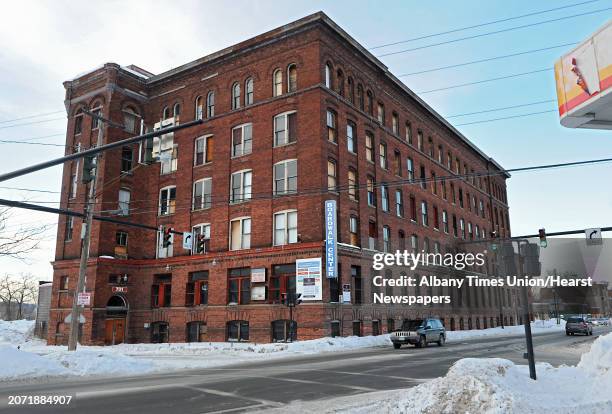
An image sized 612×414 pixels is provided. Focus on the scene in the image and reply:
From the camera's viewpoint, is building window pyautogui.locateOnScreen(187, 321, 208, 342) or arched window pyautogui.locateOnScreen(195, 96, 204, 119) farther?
arched window pyautogui.locateOnScreen(195, 96, 204, 119)

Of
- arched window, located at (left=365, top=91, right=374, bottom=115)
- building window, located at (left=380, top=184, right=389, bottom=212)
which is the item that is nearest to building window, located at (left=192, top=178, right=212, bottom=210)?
building window, located at (left=380, top=184, right=389, bottom=212)

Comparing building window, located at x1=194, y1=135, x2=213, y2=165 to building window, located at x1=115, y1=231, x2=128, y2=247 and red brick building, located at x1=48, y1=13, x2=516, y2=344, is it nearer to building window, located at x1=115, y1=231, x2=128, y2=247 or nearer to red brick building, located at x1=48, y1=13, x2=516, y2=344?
red brick building, located at x1=48, y1=13, x2=516, y2=344

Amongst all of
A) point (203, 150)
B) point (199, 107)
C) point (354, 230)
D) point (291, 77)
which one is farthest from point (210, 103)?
point (354, 230)

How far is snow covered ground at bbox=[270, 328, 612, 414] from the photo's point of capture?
723 centimetres

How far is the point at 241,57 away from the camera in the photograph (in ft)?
121

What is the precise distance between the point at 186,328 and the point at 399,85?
26578 millimetres

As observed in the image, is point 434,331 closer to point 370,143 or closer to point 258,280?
point 258,280

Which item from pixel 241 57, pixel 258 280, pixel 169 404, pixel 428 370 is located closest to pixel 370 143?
pixel 241 57

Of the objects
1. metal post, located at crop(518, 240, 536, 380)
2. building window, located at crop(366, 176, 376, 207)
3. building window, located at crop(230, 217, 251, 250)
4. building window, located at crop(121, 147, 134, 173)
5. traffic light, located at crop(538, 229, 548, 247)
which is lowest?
metal post, located at crop(518, 240, 536, 380)

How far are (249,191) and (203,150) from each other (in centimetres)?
653

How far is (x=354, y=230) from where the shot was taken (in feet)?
111

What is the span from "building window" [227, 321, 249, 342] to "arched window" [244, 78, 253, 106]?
1576 centimetres

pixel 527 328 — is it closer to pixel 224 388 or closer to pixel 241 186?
pixel 224 388

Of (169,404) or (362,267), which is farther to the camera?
(362,267)
